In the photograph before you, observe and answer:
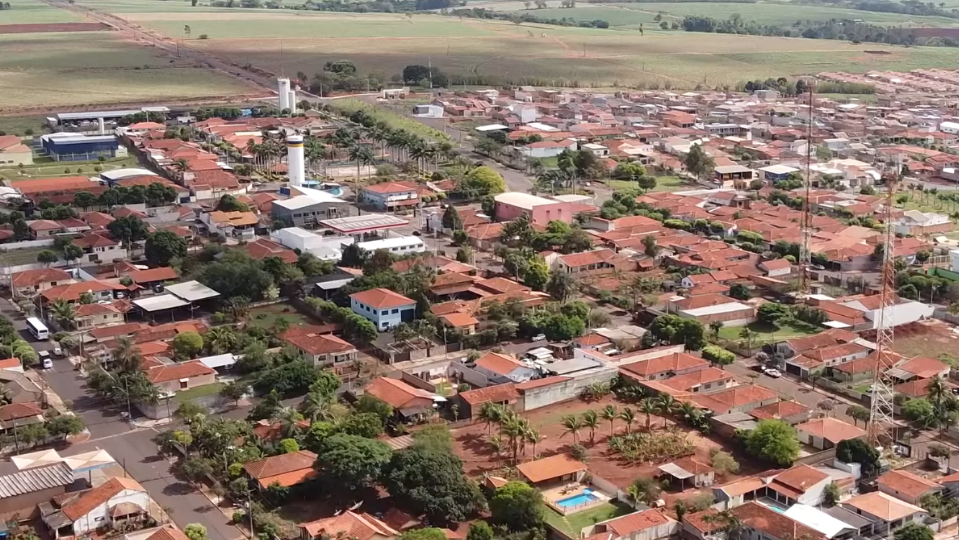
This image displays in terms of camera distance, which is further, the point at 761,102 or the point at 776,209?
the point at 761,102

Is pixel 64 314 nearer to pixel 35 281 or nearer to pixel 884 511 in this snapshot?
pixel 35 281

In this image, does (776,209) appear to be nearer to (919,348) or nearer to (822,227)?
(822,227)

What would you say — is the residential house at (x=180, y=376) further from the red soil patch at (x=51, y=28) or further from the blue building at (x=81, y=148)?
the red soil patch at (x=51, y=28)

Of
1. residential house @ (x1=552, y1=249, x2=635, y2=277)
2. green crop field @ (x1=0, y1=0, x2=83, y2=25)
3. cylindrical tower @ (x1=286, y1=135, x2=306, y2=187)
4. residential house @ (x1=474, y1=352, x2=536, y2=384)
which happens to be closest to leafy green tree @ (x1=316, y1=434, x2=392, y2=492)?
residential house @ (x1=474, y1=352, x2=536, y2=384)

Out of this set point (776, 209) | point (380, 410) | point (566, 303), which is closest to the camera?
point (380, 410)

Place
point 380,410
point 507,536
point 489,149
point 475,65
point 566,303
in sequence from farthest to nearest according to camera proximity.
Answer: point 475,65 < point 489,149 < point 566,303 < point 380,410 < point 507,536

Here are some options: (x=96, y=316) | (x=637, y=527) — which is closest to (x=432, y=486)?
(x=637, y=527)

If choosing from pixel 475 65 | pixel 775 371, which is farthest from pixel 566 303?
pixel 475 65

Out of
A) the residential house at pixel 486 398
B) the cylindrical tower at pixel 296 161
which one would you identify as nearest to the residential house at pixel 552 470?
the residential house at pixel 486 398
